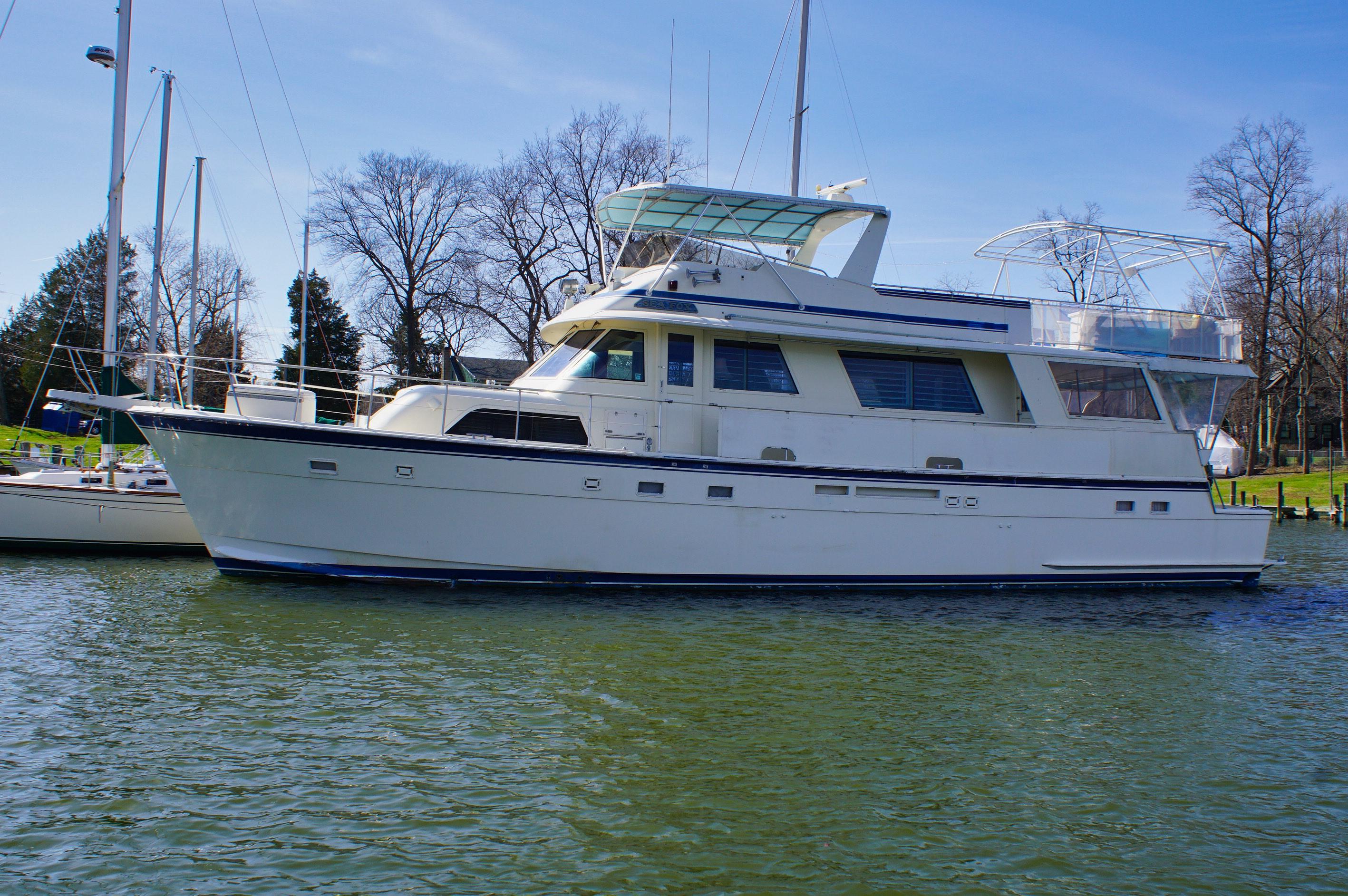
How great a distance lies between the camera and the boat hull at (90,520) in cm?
1220

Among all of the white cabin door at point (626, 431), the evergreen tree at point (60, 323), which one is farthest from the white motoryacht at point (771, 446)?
the evergreen tree at point (60, 323)

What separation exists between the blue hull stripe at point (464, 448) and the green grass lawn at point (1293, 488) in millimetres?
21037

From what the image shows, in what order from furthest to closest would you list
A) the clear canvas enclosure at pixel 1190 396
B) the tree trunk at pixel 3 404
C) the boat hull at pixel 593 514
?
the tree trunk at pixel 3 404 < the clear canvas enclosure at pixel 1190 396 < the boat hull at pixel 593 514

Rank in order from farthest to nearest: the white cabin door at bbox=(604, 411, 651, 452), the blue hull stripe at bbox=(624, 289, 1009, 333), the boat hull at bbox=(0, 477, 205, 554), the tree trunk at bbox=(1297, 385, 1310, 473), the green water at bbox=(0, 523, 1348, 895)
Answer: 1. the tree trunk at bbox=(1297, 385, 1310, 473)
2. the boat hull at bbox=(0, 477, 205, 554)
3. the blue hull stripe at bbox=(624, 289, 1009, 333)
4. the white cabin door at bbox=(604, 411, 651, 452)
5. the green water at bbox=(0, 523, 1348, 895)

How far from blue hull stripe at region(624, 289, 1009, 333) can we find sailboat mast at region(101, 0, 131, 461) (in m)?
7.58

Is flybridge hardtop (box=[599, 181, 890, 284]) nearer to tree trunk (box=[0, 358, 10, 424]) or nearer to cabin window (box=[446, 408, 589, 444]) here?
cabin window (box=[446, 408, 589, 444])

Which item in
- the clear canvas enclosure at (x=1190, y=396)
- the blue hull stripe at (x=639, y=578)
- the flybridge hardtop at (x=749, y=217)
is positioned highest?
the flybridge hardtop at (x=749, y=217)

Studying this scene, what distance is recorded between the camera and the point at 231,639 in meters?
7.11

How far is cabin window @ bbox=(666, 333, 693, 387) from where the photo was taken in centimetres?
1013

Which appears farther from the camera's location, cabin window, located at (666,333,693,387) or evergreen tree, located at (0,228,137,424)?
evergreen tree, located at (0,228,137,424)

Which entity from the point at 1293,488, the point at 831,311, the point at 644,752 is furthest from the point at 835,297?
the point at 1293,488

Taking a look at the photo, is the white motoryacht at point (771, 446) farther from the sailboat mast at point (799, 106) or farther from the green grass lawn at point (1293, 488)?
the green grass lawn at point (1293, 488)

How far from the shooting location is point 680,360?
10.2 metres

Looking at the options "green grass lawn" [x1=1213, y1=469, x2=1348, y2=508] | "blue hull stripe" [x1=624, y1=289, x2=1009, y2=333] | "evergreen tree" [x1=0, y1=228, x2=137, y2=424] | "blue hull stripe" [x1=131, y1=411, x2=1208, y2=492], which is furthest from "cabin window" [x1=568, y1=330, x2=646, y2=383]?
"evergreen tree" [x1=0, y1=228, x2=137, y2=424]
